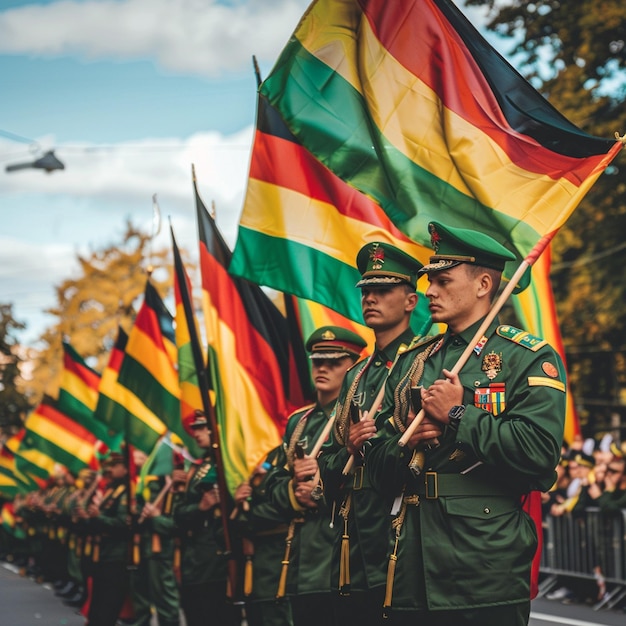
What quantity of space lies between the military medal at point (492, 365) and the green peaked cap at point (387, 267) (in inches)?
57.3

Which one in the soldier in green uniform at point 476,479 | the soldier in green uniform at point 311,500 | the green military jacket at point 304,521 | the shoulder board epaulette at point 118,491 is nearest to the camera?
the soldier in green uniform at point 476,479

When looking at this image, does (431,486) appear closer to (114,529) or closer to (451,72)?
(451,72)

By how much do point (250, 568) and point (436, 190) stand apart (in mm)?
3358

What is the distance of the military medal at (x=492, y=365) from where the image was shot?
480cm

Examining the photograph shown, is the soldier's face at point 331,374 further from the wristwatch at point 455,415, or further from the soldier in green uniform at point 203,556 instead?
the wristwatch at point 455,415

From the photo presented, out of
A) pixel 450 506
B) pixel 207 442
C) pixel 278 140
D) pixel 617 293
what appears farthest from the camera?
pixel 617 293

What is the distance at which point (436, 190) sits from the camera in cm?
648

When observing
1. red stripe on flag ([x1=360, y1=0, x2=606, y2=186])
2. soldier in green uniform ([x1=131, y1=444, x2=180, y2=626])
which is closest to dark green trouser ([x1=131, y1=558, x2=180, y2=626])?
soldier in green uniform ([x1=131, y1=444, x2=180, y2=626])

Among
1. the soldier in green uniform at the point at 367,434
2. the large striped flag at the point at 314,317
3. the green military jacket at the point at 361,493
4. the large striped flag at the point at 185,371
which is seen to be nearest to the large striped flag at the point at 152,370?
the large striped flag at the point at 185,371

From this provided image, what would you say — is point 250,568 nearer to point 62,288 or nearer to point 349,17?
point 349,17

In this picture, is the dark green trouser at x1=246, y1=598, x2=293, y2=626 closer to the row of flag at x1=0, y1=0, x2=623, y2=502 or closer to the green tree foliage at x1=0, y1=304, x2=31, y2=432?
the row of flag at x1=0, y1=0, x2=623, y2=502

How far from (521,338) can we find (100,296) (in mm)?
50543

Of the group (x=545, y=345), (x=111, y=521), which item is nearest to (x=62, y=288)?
(x=111, y=521)

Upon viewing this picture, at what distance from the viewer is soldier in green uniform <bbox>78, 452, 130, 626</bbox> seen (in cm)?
1302
